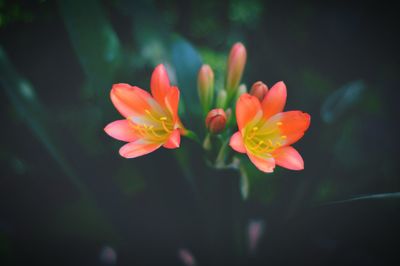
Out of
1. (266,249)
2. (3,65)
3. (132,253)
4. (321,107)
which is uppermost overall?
(3,65)

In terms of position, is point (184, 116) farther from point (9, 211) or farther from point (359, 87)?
point (9, 211)

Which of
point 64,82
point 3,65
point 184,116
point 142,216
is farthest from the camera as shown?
point 64,82

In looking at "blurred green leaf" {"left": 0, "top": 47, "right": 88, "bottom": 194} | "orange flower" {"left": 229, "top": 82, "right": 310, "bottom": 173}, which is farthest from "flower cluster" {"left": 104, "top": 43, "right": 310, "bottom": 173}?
"blurred green leaf" {"left": 0, "top": 47, "right": 88, "bottom": 194}

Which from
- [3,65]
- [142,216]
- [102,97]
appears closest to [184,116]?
[102,97]

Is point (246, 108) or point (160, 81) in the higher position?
point (160, 81)

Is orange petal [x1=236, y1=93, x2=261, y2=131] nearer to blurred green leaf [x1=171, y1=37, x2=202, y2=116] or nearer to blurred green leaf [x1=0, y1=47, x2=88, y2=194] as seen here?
blurred green leaf [x1=171, y1=37, x2=202, y2=116]

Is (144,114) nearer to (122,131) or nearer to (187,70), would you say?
A: (122,131)

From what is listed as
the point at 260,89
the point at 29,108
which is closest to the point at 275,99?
the point at 260,89
